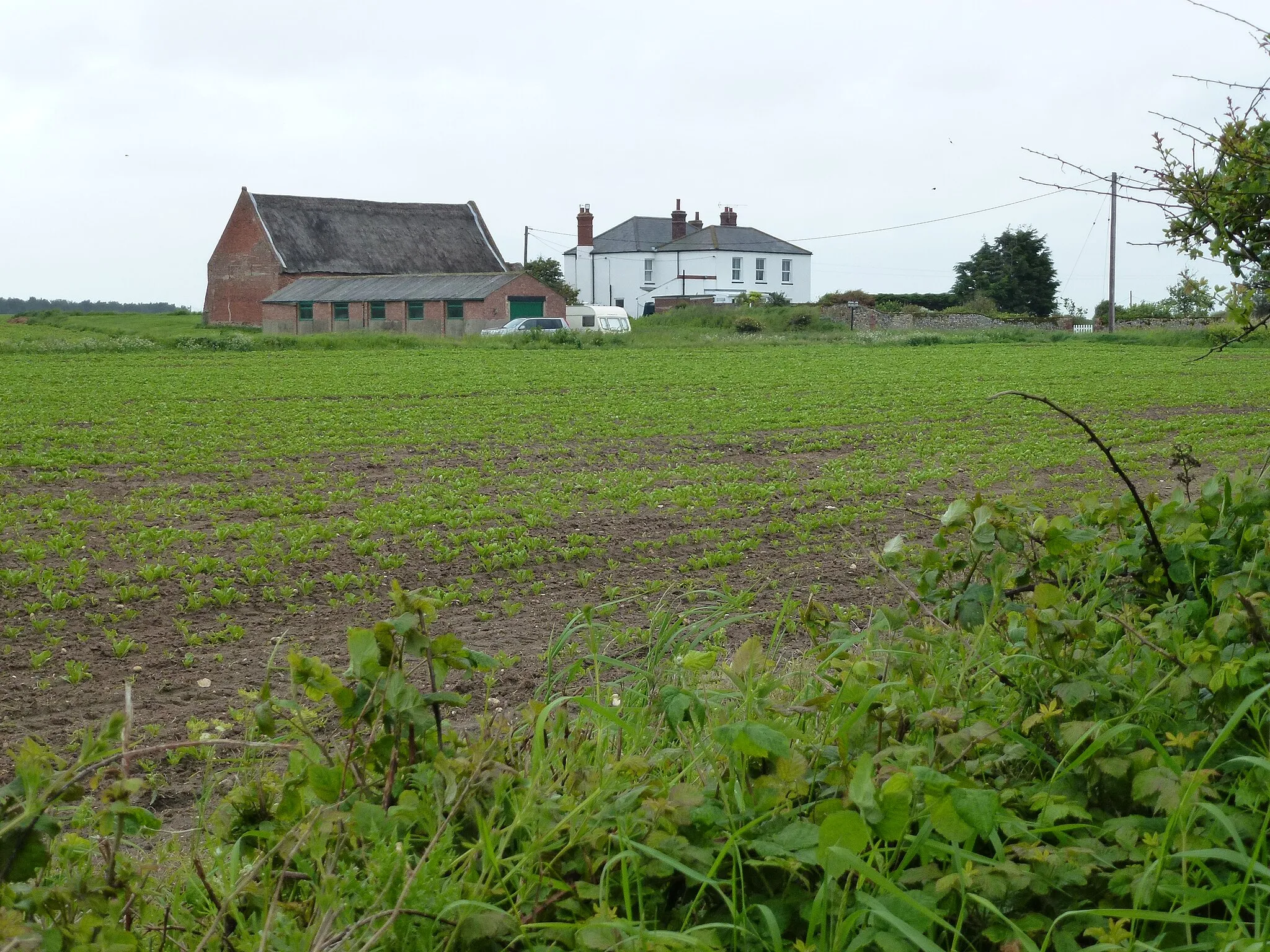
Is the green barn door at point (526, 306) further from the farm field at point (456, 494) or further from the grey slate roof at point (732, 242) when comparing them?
the farm field at point (456, 494)

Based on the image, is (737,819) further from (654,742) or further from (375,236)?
(375,236)

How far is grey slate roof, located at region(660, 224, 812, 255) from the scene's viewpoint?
7544 centimetres

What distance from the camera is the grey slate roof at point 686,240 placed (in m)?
75.8

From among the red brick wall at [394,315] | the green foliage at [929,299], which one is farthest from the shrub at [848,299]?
the red brick wall at [394,315]

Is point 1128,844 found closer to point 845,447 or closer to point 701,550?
point 701,550

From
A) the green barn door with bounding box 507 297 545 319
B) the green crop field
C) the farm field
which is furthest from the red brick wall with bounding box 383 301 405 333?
the green crop field

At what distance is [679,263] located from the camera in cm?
7600

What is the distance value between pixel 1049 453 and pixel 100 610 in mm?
10601

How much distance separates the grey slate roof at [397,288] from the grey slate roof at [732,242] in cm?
1931

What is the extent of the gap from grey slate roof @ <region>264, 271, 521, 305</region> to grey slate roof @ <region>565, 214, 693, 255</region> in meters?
18.5

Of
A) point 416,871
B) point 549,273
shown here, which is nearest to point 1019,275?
point 549,273

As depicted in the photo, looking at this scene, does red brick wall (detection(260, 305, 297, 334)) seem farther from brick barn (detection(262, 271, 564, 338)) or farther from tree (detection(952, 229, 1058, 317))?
tree (detection(952, 229, 1058, 317))

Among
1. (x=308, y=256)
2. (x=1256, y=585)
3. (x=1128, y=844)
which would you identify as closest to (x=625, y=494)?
(x=1256, y=585)

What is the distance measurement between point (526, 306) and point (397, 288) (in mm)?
7123
